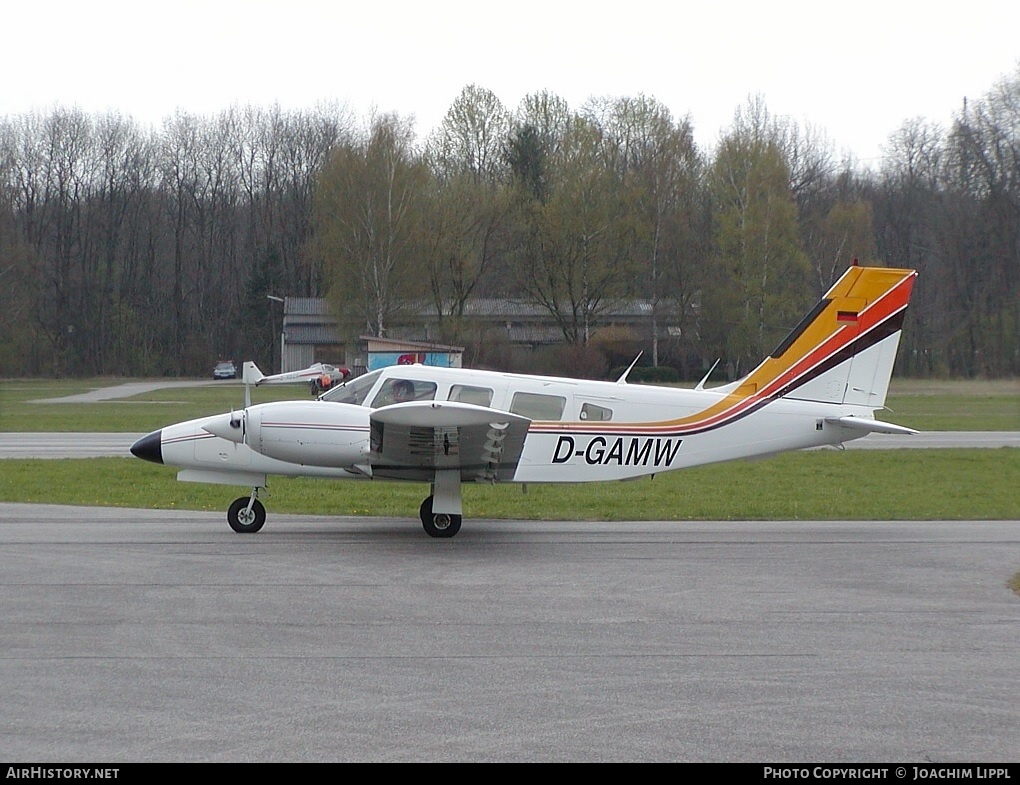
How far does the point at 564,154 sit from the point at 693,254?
8.31 meters

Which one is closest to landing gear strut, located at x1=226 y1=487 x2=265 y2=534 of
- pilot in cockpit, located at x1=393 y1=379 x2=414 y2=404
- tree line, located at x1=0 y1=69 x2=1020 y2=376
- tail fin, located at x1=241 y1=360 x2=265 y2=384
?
tail fin, located at x1=241 y1=360 x2=265 y2=384

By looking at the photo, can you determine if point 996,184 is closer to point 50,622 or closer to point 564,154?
point 564,154

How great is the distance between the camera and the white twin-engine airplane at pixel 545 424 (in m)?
12.9

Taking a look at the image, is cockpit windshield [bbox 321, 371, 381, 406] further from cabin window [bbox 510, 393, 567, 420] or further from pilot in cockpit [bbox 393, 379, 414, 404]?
cabin window [bbox 510, 393, 567, 420]

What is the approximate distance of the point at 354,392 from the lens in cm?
1359

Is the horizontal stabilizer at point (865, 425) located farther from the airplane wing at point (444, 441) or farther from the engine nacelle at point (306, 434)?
the engine nacelle at point (306, 434)

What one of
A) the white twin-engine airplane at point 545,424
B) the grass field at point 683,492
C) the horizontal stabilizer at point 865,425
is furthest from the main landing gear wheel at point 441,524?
the horizontal stabilizer at point 865,425

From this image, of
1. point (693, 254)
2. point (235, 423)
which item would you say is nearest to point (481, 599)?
point (235, 423)

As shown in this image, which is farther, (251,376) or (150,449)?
(251,376)

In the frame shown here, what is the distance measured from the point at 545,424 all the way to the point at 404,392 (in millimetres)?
1788

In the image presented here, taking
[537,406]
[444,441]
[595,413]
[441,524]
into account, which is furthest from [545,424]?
[441,524]

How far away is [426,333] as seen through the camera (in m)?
53.3

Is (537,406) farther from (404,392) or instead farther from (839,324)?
(839,324)

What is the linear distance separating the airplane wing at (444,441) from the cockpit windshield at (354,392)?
91 cm
